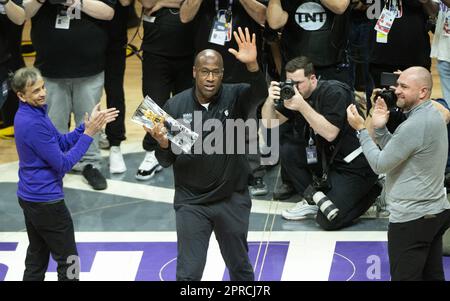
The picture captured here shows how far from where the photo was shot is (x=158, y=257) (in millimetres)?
6547

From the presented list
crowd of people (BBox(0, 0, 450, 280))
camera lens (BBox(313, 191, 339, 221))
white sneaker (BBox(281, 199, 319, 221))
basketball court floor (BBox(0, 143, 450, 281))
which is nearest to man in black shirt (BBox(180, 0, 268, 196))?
crowd of people (BBox(0, 0, 450, 280))

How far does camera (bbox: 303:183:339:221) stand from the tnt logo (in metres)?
1.33

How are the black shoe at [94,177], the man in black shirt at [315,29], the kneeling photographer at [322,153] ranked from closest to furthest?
the kneeling photographer at [322,153], the man in black shirt at [315,29], the black shoe at [94,177]

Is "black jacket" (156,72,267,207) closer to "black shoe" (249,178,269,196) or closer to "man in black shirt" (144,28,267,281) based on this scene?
"man in black shirt" (144,28,267,281)

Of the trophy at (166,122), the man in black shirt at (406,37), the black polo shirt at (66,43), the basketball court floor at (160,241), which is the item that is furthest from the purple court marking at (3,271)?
the man in black shirt at (406,37)

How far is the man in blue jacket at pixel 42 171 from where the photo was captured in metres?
5.42

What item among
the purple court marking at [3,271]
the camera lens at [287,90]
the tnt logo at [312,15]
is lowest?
the purple court marking at [3,271]

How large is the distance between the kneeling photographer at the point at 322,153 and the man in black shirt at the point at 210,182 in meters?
1.01

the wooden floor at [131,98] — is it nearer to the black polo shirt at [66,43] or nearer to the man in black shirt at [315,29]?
the black polo shirt at [66,43]

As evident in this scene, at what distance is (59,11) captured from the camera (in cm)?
747

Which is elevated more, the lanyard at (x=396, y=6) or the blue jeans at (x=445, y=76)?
the lanyard at (x=396, y=6)

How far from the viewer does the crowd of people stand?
5.25m

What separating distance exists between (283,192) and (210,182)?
2149 millimetres
